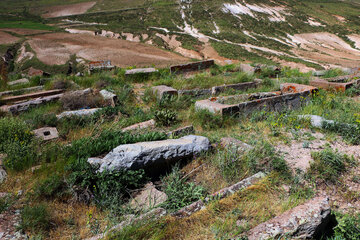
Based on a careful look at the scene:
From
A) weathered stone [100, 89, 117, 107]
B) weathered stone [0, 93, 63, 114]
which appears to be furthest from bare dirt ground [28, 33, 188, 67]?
weathered stone [0, 93, 63, 114]

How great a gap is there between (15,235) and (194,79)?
674cm

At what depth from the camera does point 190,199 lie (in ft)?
10.7

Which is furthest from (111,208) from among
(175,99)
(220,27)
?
(220,27)

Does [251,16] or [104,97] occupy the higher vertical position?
[251,16]

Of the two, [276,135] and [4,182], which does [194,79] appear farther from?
[4,182]

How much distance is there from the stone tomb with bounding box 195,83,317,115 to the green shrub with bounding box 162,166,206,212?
2.29 metres

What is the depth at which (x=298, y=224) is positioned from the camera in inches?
101

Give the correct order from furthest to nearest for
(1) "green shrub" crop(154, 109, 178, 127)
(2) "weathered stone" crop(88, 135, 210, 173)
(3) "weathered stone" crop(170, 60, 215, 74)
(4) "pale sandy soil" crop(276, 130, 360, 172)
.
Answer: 1. (3) "weathered stone" crop(170, 60, 215, 74)
2. (1) "green shrub" crop(154, 109, 178, 127)
3. (4) "pale sandy soil" crop(276, 130, 360, 172)
4. (2) "weathered stone" crop(88, 135, 210, 173)

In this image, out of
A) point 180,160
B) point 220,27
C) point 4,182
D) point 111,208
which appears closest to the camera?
point 111,208

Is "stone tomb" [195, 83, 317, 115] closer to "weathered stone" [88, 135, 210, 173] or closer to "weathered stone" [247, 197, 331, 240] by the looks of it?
"weathered stone" [88, 135, 210, 173]

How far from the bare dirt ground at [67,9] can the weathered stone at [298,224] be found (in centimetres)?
4199

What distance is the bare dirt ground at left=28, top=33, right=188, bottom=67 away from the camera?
1307cm

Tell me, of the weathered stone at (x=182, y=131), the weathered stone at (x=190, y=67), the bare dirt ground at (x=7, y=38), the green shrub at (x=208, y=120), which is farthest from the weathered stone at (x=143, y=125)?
the bare dirt ground at (x=7, y=38)

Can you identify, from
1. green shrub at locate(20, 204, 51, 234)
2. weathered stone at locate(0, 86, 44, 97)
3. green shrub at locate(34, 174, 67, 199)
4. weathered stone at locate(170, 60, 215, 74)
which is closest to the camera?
green shrub at locate(20, 204, 51, 234)
